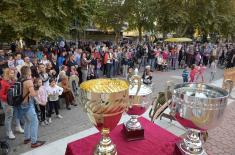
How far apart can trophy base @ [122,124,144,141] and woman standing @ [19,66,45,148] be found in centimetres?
279

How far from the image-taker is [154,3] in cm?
2602

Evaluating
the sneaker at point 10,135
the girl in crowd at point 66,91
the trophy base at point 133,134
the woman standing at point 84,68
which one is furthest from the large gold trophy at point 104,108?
the woman standing at point 84,68

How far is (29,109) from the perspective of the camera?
498 cm

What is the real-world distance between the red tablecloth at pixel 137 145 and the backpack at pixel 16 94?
2.71 meters

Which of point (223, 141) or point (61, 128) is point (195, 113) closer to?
point (223, 141)

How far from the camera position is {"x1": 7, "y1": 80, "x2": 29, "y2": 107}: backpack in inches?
186

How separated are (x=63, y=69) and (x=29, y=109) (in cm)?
346

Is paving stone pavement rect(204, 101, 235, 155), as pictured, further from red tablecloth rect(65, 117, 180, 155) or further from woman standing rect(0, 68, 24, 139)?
woman standing rect(0, 68, 24, 139)

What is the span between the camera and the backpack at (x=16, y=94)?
15.5ft

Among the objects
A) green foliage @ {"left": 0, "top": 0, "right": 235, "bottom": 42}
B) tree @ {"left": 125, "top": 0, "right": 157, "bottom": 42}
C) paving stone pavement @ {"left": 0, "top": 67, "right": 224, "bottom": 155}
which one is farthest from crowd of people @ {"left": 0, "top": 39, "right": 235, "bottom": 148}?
tree @ {"left": 125, "top": 0, "right": 157, "bottom": 42}

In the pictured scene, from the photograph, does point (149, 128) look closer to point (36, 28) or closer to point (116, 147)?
point (116, 147)

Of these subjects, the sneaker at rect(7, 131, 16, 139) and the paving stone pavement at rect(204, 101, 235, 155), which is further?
the sneaker at rect(7, 131, 16, 139)

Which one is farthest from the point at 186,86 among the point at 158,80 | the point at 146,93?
the point at 158,80

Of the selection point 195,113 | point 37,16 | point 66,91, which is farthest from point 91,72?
point 195,113
